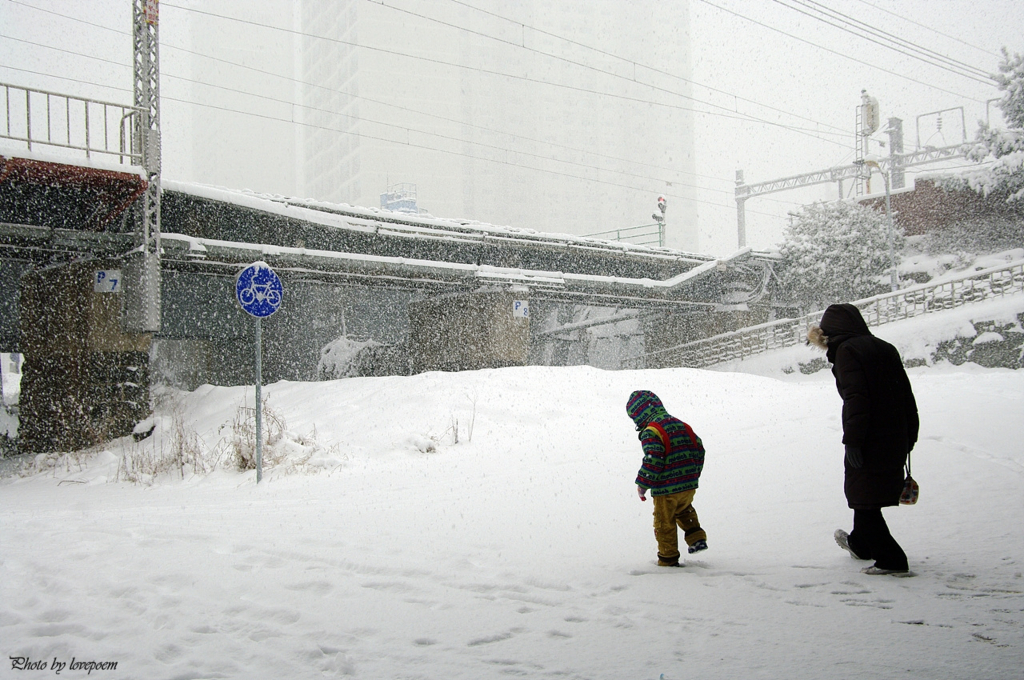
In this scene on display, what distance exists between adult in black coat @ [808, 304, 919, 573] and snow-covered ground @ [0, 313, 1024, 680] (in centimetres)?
28

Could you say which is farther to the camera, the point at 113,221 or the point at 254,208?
the point at 254,208

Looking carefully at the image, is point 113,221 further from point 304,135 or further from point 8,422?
point 304,135

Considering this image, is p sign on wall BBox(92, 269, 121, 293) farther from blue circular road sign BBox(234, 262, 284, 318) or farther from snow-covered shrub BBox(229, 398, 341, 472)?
blue circular road sign BBox(234, 262, 284, 318)

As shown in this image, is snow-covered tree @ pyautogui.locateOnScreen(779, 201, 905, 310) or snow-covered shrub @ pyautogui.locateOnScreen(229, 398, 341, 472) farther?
snow-covered tree @ pyautogui.locateOnScreen(779, 201, 905, 310)

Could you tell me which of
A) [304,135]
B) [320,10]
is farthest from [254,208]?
[304,135]

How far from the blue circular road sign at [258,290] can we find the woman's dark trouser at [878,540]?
23.1ft

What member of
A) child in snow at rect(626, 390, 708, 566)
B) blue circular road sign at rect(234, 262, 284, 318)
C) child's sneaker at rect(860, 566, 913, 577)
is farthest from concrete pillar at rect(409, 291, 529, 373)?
child's sneaker at rect(860, 566, 913, 577)

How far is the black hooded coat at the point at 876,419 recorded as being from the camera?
4.40 meters

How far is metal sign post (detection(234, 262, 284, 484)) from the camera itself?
29.7 feet

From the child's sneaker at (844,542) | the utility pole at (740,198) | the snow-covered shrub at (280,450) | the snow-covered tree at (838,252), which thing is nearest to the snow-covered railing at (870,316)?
the snow-covered tree at (838,252)

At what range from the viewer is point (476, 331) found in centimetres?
2244

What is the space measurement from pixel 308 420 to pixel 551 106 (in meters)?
104

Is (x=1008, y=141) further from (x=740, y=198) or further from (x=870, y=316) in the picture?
(x=740, y=198)

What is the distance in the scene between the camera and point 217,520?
6734mm
